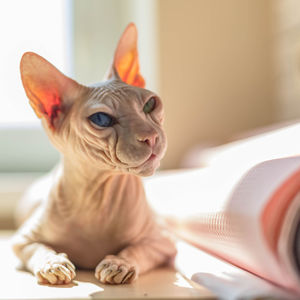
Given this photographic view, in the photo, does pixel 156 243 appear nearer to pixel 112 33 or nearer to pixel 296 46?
pixel 296 46

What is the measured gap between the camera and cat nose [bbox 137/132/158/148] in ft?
2.23

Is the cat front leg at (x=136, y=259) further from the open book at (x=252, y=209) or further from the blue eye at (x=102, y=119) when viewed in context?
the blue eye at (x=102, y=119)

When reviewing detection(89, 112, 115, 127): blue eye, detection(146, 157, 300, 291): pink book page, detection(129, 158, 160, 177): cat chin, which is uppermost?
detection(89, 112, 115, 127): blue eye

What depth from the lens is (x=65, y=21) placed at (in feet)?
5.87

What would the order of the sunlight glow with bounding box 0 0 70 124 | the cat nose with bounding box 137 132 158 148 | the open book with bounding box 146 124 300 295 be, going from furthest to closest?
the sunlight glow with bounding box 0 0 70 124
the cat nose with bounding box 137 132 158 148
the open book with bounding box 146 124 300 295

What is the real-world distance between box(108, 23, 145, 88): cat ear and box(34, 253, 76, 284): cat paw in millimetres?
350

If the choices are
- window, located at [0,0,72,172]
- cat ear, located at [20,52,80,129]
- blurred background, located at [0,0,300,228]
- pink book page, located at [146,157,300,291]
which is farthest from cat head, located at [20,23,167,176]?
window, located at [0,0,72,172]

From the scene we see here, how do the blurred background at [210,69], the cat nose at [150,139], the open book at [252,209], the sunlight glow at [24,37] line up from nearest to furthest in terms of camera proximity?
the open book at [252,209]
the cat nose at [150,139]
the blurred background at [210,69]
the sunlight glow at [24,37]

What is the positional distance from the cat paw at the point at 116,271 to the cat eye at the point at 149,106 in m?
0.25

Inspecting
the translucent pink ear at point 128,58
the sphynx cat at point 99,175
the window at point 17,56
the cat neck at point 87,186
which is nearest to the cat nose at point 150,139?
the sphynx cat at point 99,175

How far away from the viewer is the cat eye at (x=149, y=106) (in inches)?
29.6

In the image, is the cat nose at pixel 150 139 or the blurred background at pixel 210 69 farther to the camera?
the blurred background at pixel 210 69

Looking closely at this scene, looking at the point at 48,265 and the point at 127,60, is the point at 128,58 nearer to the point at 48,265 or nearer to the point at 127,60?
the point at 127,60

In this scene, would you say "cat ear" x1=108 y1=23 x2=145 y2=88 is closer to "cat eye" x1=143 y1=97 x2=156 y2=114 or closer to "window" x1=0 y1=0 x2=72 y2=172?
"cat eye" x1=143 y1=97 x2=156 y2=114
